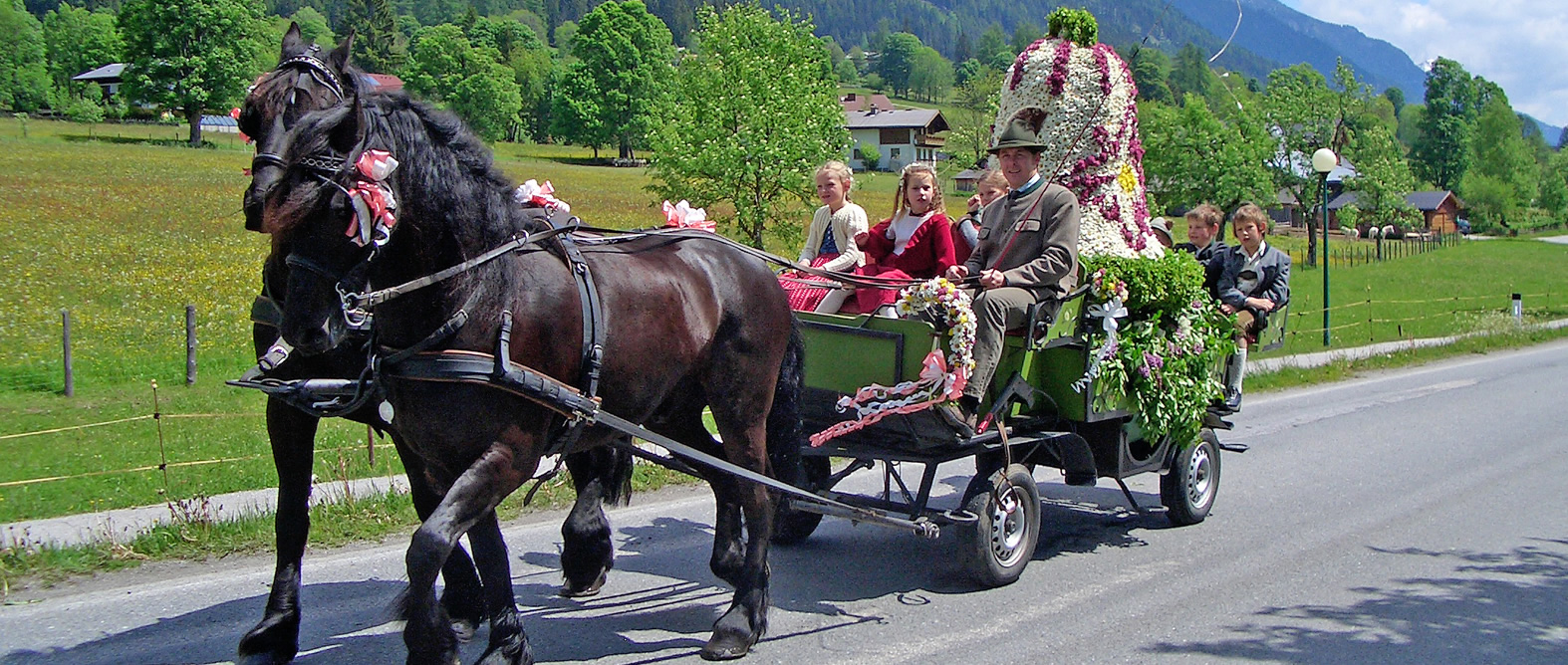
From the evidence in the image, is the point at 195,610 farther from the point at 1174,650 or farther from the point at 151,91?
the point at 151,91

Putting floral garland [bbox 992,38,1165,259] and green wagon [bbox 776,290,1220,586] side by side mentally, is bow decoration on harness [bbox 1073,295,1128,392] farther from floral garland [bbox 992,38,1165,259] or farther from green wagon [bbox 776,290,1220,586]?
floral garland [bbox 992,38,1165,259]

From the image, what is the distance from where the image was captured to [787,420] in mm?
5891

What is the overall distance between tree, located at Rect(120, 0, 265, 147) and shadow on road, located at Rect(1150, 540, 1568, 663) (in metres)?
52.6

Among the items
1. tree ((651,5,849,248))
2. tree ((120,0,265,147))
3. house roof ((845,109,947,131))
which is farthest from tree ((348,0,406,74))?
tree ((651,5,849,248))

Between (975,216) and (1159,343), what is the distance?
163cm

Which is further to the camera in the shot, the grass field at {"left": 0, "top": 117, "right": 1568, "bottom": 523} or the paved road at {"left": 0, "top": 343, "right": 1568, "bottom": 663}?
the grass field at {"left": 0, "top": 117, "right": 1568, "bottom": 523}

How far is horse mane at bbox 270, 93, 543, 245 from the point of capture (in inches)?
151

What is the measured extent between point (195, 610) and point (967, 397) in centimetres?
397

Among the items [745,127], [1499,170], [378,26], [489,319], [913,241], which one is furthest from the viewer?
[378,26]

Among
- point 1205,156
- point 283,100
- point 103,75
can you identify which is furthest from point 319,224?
point 103,75

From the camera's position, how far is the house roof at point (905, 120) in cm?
9438

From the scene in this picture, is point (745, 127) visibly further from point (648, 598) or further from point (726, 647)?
point (726, 647)

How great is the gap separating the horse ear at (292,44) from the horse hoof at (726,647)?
293 centimetres

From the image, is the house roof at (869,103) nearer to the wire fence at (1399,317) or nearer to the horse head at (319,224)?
the wire fence at (1399,317)
